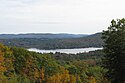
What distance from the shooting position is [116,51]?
25.5 meters

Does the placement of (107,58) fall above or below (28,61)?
above

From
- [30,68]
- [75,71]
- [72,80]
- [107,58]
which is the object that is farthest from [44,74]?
[107,58]

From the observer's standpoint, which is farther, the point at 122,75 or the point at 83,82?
the point at 83,82

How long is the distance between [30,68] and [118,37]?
3027 inches

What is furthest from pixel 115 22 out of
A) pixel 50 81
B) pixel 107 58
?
pixel 50 81

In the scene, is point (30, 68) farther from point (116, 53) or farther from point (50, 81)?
point (116, 53)

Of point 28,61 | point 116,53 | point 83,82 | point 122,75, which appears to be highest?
point 116,53

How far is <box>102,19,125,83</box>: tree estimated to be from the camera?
2537 cm

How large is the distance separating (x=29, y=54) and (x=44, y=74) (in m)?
9.55

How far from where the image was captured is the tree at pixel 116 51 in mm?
25370

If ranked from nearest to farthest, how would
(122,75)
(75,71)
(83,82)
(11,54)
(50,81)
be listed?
1. (122,75)
2. (50,81)
3. (11,54)
4. (83,82)
5. (75,71)

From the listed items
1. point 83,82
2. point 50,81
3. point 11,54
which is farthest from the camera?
point 83,82

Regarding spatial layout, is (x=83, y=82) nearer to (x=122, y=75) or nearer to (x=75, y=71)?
(x=75, y=71)

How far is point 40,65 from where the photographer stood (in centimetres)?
10556
